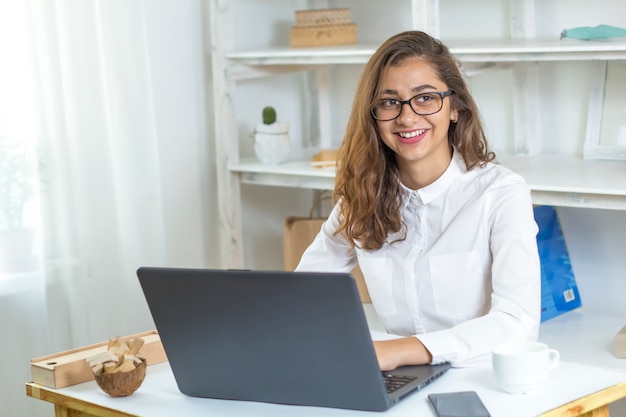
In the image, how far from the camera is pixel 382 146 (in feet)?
6.56

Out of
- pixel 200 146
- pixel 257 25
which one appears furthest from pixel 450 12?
pixel 200 146

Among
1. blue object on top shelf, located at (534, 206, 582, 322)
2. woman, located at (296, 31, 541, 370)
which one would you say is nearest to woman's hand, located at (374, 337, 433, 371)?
woman, located at (296, 31, 541, 370)

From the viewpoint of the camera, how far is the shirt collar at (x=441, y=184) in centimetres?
196

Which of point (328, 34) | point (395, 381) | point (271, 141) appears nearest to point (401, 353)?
point (395, 381)

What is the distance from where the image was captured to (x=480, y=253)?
189cm

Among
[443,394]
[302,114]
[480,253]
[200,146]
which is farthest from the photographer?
[302,114]

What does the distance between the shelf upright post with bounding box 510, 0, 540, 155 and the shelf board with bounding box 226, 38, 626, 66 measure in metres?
0.09

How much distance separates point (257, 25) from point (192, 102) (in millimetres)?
365

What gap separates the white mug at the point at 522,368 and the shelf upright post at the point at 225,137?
1.62m

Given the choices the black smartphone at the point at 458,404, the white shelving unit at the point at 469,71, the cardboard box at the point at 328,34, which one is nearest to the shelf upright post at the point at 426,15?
the white shelving unit at the point at 469,71

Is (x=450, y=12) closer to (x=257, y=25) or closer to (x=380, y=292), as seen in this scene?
(x=257, y=25)

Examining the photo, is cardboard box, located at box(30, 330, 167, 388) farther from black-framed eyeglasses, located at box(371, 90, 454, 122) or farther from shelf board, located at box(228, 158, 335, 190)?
shelf board, located at box(228, 158, 335, 190)

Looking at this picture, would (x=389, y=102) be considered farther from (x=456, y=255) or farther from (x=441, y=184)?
(x=456, y=255)

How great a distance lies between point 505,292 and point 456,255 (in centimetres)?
18
